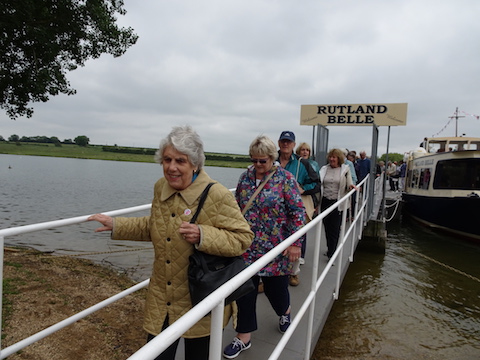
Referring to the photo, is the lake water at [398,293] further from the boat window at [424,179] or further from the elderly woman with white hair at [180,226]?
the elderly woman with white hair at [180,226]

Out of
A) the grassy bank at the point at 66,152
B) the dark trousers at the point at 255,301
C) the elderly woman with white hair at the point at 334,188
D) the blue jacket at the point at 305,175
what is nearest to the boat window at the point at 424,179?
the elderly woman with white hair at the point at 334,188

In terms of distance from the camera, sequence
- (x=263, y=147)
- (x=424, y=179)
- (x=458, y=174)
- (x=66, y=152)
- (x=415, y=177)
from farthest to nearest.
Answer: (x=66, y=152), (x=415, y=177), (x=424, y=179), (x=458, y=174), (x=263, y=147)

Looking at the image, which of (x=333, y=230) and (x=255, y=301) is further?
(x=333, y=230)

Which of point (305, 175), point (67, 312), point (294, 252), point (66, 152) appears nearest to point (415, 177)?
point (305, 175)

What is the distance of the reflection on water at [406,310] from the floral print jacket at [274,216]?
1.91m

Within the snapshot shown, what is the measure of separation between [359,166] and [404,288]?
14.3 ft

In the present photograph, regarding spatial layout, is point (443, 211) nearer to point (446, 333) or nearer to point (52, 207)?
point (446, 333)

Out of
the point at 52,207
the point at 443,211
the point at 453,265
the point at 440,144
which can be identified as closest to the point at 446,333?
the point at 453,265

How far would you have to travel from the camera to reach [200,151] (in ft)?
5.80

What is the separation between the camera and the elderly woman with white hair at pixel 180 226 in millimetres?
1669

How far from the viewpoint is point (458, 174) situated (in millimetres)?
10828

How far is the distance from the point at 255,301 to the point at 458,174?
36.2 feet

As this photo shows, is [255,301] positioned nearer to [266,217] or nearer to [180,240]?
[266,217]

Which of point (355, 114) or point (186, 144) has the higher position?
point (355, 114)
